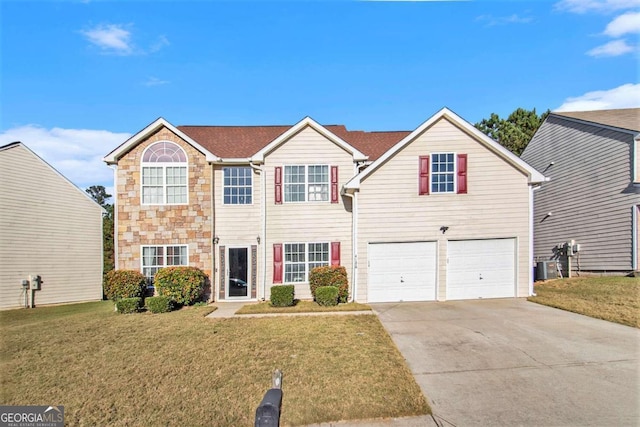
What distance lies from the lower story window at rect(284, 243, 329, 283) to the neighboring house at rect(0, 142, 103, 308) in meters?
11.8

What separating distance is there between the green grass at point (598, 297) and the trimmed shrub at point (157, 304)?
1250cm

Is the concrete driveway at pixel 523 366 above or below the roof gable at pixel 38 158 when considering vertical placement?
below

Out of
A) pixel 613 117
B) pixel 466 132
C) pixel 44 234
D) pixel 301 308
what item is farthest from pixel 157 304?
pixel 613 117

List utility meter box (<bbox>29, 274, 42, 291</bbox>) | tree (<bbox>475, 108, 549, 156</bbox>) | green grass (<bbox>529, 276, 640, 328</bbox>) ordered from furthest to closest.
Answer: tree (<bbox>475, 108, 549, 156</bbox>) < utility meter box (<bbox>29, 274, 42, 291</bbox>) < green grass (<bbox>529, 276, 640, 328</bbox>)

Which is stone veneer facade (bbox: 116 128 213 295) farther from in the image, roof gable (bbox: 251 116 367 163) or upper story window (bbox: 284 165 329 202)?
upper story window (bbox: 284 165 329 202)

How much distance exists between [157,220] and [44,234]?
23.7ft

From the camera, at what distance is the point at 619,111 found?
1595 centimetres

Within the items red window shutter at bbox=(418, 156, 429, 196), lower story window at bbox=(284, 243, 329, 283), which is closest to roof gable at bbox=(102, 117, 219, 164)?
lower story window at bbox=(284, 243, 329, 283)

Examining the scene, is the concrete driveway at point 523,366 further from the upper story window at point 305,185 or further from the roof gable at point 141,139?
the roof gable at point 141,139

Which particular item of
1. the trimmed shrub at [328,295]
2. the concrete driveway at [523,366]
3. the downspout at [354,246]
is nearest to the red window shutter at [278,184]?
the downspout at [354,246]

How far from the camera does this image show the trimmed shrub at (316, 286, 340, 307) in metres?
11.3

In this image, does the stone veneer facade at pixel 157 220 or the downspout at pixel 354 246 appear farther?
the stone veneer facade at pixel 157 220

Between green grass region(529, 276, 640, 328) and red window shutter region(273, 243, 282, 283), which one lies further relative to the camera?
red window shutter region(273, 243, 282, 283)

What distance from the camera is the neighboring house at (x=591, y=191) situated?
13266 millimetres
